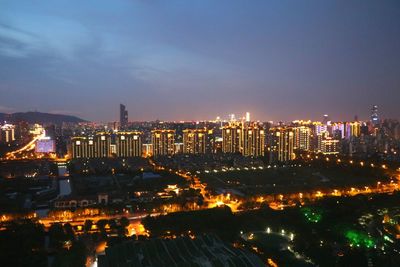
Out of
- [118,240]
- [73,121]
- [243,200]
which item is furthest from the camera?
[73,121]

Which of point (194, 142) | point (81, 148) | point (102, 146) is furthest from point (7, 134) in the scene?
point (194, 142)

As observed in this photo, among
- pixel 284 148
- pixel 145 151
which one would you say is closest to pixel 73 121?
pixel 145 151

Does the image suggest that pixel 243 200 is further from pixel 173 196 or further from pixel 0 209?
pixel 0 209

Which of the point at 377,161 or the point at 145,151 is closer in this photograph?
the point at 377,161

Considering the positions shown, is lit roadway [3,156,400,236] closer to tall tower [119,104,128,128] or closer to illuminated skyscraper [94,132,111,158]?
illuminated skyscraper [94,132,111,158]

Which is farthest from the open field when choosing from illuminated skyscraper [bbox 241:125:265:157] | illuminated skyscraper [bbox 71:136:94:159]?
illuminated skyscraper [bbox 71:136:94:159]

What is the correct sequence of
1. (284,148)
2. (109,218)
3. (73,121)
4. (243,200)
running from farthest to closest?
(73,121)
(284,148)
(243,200)
(109,218)

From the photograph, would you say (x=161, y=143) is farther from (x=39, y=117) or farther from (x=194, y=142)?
(x=39, y=117)
